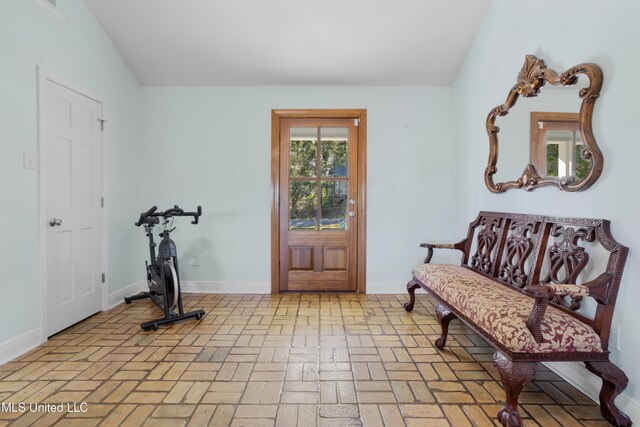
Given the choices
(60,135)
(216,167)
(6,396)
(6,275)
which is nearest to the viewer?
(6,396)

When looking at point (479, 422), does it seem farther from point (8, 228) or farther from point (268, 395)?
point (8, 228)

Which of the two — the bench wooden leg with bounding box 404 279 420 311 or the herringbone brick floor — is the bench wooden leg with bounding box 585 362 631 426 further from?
the bench wooden leg with bounding box 404 279 420 311

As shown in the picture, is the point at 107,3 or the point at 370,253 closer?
the point at 107,3

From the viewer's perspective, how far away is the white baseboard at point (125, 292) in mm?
3260

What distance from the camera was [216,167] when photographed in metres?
3.77

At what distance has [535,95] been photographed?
2.27m

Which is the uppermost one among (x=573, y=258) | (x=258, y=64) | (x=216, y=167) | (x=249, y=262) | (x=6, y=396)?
(x=258, y=64)

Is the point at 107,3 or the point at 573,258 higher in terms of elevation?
the point at 107,3

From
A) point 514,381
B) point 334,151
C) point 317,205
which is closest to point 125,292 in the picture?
point 317,205

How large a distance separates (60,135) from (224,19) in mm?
1713

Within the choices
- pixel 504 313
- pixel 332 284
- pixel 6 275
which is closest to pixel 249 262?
pixel 332 284

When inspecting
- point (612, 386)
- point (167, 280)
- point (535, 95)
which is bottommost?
point (612, 386)

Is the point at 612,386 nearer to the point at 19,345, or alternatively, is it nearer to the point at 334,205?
the point at 334,205

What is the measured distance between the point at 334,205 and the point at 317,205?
197mm
